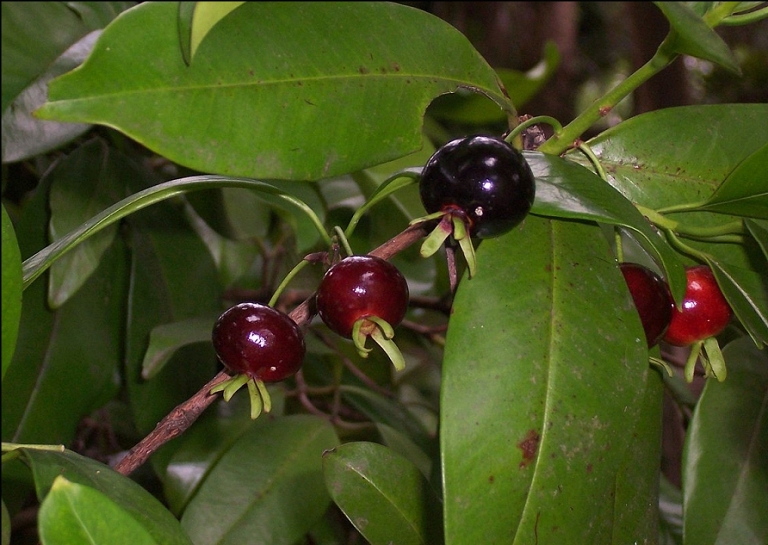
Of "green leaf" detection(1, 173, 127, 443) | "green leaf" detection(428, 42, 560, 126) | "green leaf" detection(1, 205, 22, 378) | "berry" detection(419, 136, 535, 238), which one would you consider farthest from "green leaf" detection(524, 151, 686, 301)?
"green leaf" detection(428, 42, 560, 126)

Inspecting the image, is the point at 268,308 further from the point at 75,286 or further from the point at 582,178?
the point at 75,286

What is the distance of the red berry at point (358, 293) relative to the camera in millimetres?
517

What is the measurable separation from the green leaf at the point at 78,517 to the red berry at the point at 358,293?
0.19 m

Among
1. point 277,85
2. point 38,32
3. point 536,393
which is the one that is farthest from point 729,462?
point 38,32

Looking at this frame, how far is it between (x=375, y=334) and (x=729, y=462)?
0.43 metres

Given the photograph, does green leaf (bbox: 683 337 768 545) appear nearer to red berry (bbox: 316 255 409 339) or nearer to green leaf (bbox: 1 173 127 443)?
red berry (bbox: 316 255 409 339)

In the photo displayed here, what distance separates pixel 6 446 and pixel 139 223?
0.76m

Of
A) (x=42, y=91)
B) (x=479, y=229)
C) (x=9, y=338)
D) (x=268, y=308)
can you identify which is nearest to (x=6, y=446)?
(x=9, y=338)

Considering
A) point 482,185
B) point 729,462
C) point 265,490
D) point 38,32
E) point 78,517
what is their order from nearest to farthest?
point 78,517 < point 482,185 < point 729,462 < point 265,490 < point 38,32

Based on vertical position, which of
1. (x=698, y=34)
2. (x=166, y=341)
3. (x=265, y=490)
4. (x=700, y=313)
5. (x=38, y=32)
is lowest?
(x=265, y=490)

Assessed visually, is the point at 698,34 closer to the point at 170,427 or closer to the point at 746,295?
the point at 746,295

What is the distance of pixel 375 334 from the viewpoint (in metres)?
0.54

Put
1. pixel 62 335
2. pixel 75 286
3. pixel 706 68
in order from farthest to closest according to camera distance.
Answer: pixel 706 68
pixel 62 335
pixel 75 286

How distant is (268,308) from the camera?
56cm
